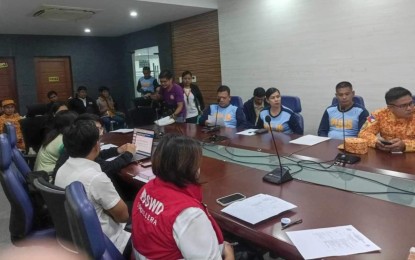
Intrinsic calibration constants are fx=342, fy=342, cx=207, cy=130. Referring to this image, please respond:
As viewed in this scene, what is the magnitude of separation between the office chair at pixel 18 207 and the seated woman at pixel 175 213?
2.94 ft

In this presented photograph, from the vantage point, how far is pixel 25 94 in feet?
25.1

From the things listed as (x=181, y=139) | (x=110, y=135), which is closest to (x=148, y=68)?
(x=110, y=135)

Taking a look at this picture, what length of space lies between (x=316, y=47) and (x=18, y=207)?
4.14m

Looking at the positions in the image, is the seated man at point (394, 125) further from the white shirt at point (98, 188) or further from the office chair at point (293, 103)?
the white shirt at point (98, 188)

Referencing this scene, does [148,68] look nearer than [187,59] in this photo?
No

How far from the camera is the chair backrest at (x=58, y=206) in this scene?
1376 millimetres

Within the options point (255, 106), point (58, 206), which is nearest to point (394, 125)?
point (255, 106)

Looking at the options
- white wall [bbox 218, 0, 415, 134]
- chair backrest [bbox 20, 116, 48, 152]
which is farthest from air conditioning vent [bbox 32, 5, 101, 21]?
white wall [bbox 218, 0, 415, 134]

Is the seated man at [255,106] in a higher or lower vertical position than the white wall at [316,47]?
lower

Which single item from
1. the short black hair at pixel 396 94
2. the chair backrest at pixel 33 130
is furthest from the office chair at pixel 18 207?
the short black hair at pixel 396 94

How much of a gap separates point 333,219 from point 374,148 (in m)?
1.26

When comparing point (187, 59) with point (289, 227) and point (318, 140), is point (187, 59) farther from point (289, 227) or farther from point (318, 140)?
point (289, 227)

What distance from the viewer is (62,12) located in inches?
209

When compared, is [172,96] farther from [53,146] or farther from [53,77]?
[53,77]
